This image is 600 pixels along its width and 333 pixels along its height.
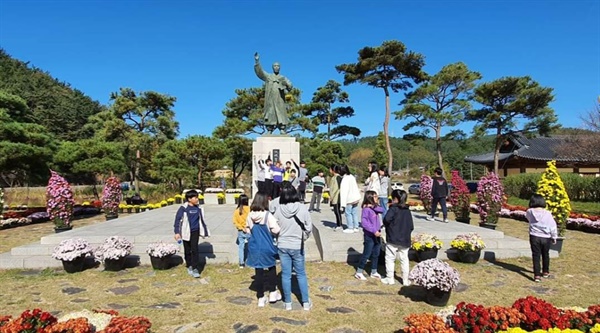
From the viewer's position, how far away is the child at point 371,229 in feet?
17.8

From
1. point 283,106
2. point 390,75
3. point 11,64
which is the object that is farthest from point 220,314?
point 11,64

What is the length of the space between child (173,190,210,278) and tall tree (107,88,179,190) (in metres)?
23.9

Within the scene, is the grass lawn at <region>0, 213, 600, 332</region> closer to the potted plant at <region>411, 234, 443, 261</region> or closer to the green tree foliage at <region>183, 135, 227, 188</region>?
the potted plant at <region>411, 234, 443, 261</region>

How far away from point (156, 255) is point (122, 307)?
5.14 feet

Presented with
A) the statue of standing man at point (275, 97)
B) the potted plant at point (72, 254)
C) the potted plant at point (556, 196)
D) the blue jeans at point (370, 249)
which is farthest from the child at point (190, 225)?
the statue of standing man at point (275, 97)

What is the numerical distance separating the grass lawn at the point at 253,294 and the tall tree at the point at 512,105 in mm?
18175

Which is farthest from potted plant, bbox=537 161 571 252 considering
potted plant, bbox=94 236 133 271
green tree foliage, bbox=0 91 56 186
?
green tree foliage, bbox=0 91 56 186

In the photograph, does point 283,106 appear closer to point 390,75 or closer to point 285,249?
point 285,249

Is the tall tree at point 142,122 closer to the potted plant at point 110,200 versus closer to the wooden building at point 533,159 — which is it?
the potted plant at point 110,200

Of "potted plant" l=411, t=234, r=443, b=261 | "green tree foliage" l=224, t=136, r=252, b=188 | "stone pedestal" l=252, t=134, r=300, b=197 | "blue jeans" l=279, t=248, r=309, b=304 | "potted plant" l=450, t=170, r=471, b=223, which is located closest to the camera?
"blue jeans" l=279, t=248, r=309, b=304

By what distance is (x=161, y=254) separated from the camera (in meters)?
6.11

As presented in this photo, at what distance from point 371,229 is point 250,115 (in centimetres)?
2135

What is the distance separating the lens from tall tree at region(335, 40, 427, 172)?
73.5 feet

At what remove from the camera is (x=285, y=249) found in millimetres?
4199
